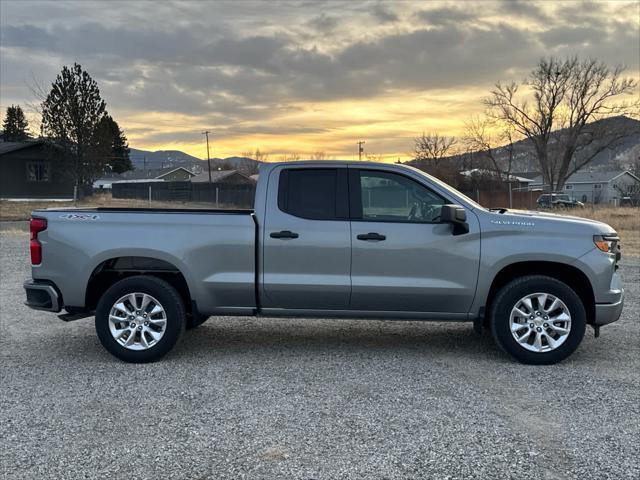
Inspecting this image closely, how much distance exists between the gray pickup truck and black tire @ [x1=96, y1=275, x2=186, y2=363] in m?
0.01

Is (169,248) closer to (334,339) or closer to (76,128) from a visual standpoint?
(334,339)

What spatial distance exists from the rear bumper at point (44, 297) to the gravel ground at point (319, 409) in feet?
1.80

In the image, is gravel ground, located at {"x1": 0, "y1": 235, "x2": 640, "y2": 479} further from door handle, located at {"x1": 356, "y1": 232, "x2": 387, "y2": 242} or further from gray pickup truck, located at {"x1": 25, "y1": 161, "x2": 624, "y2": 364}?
door handle, located at {"x1": 356, "y1": 232, "x2": 387, "y2": 242}

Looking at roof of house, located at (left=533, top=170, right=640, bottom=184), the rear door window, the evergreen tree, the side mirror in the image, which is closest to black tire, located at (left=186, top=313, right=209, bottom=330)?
the rear door window

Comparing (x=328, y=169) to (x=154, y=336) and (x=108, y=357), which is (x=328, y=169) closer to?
(x=154, y=336)

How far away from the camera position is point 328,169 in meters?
5.65

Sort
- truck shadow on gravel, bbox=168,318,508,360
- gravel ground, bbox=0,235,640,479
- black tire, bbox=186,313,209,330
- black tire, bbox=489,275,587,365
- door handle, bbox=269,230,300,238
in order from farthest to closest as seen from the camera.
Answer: truck shadow on gravel, bbox=168,318,508,360, black tire, bbox=186,313,209,330, door handle, bbox=269,230,300,238, black tire, bbox=489,275,587,365, gravel ground, bbox=0,235,640,479

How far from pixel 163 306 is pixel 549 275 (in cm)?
369

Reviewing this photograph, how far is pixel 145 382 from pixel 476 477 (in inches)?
114

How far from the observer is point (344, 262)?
5418 mm

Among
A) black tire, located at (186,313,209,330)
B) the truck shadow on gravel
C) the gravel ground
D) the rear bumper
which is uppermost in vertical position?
the rear bumper

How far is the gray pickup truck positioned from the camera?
536 centimetres

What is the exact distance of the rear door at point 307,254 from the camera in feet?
17.8

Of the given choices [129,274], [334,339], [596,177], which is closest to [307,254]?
[334,339]
